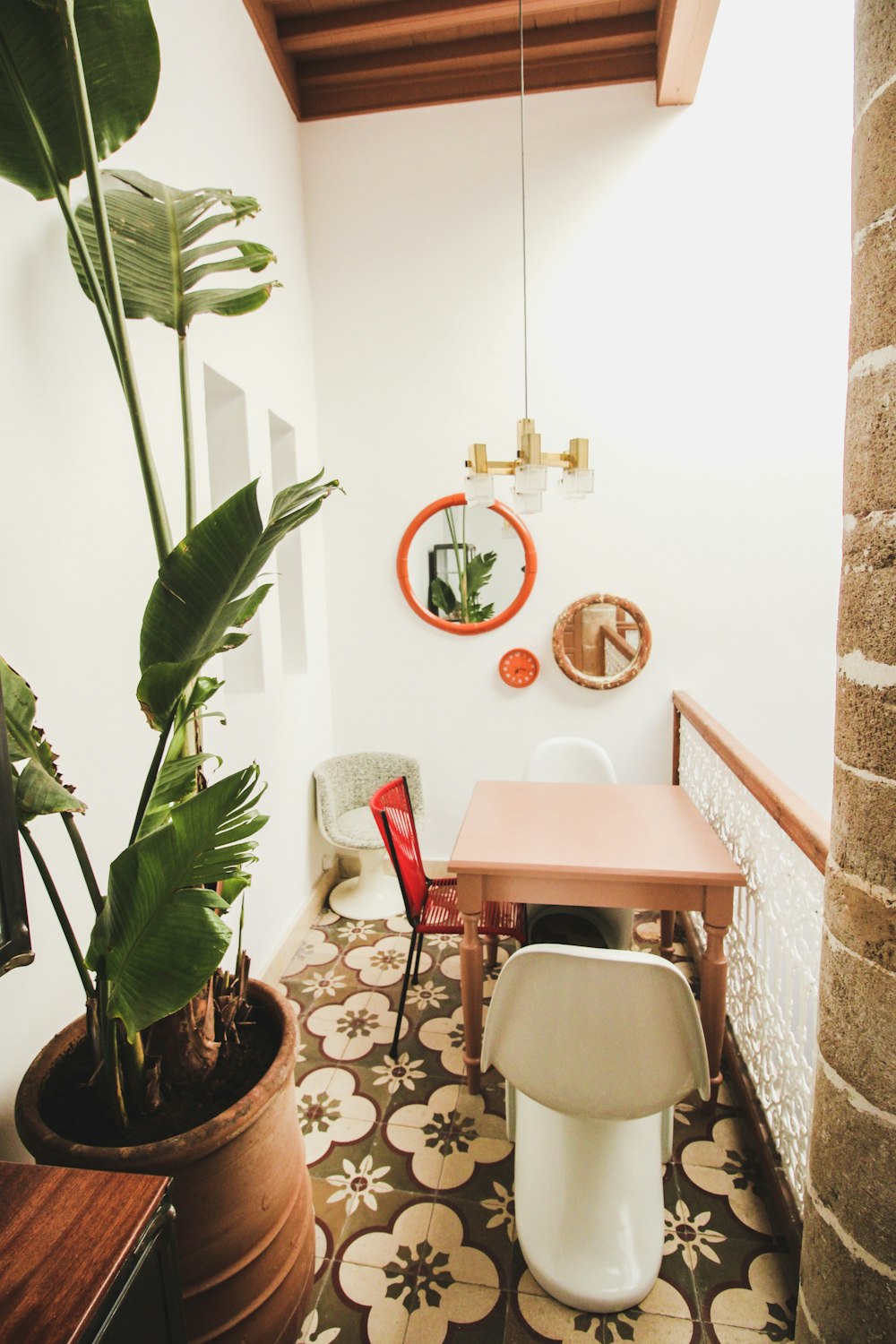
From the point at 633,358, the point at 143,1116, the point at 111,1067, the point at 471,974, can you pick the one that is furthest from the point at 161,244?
the point at 633,358

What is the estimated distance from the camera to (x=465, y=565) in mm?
3398

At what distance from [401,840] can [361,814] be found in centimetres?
105

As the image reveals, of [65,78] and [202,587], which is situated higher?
[65,78]

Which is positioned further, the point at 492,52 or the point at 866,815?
the point at 492,52

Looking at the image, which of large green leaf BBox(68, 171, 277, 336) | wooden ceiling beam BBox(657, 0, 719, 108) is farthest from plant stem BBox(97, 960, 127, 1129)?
wooden ceiling beam BBox(657, 0, 719, 108)

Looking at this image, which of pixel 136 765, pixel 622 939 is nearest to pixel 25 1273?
pixel 136 765

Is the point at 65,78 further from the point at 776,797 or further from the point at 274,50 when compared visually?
the point at 274,50

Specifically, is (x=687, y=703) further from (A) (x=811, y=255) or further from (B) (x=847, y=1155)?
(B) (x=847, y=1155)

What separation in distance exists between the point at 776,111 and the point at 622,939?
3498 millimetres

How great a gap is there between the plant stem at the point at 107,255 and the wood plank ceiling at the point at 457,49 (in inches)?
90.6

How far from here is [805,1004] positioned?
162cm

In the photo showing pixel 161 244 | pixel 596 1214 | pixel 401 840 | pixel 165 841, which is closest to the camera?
pixel 165 841

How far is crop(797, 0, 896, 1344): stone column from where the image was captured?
77 centimetres

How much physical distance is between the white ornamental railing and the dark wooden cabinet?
1.26 meters
